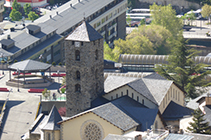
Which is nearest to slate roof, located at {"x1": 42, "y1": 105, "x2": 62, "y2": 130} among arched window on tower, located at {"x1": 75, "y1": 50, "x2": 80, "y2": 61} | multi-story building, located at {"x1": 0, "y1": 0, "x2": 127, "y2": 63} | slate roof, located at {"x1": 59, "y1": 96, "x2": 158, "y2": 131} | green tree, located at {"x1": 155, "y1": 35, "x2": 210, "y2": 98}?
slate roof, located at {"x1": 59, "y1": 96, "x2": 158, "y2": 131}

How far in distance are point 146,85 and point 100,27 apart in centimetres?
8243

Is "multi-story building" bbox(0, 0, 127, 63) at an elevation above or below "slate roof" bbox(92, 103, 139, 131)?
below

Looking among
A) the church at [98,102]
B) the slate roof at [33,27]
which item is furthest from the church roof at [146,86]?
the slate roof at [33,27]

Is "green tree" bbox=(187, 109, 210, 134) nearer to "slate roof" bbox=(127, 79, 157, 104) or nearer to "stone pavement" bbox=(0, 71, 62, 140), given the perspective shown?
"slate roof" bbox=(127, 79, 157, 104)

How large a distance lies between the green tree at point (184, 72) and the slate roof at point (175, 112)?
22.8 meters

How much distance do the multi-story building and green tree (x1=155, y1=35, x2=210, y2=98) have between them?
825 inches

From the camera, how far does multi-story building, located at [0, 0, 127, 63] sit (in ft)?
508

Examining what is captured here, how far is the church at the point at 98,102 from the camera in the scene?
318 feet

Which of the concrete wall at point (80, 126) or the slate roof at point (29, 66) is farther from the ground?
the concrete wall at point (80, 126)

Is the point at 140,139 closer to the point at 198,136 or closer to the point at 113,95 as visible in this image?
the point at 198,136

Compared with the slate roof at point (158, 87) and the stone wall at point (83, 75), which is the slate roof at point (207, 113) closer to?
the slate roof at point (158, 87)

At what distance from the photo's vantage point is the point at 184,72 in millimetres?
137625

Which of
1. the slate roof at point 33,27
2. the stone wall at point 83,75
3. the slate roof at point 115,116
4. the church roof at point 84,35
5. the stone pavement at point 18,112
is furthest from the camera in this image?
the slate roof at point 33,27

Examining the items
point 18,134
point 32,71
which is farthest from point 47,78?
point 18,134
